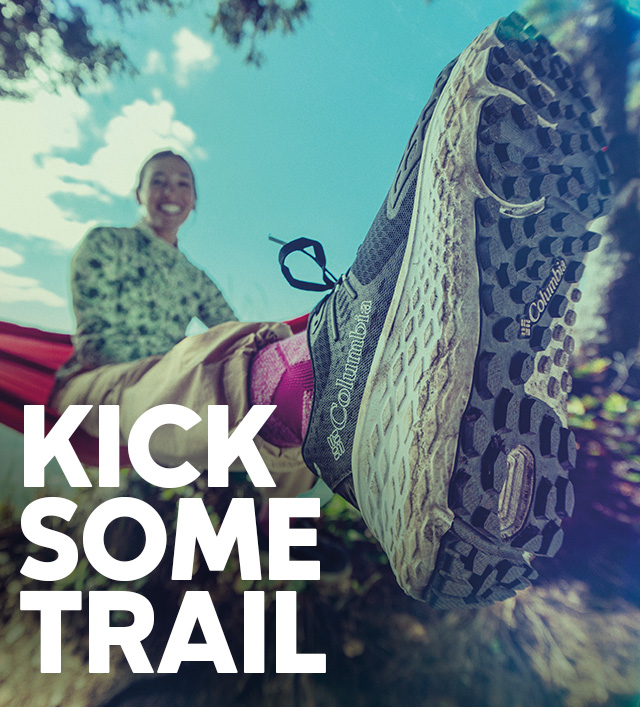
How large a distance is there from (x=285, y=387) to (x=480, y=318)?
30 cm

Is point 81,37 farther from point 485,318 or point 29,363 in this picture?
point 485,318

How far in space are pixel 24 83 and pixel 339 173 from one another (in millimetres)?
584

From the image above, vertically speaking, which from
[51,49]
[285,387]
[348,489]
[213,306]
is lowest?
[348,489]

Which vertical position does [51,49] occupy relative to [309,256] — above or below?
above

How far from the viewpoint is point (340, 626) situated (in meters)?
0.54

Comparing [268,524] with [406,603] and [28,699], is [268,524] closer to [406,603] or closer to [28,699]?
[406,603]

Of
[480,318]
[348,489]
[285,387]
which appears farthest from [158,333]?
[480,318]

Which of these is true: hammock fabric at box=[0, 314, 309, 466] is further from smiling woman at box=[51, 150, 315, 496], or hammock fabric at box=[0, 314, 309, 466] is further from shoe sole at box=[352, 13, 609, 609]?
shoe sole at box=[352, 13, 609, 609]

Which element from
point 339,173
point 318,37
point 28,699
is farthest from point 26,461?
point 318,37

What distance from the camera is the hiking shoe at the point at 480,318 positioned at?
0.33 m

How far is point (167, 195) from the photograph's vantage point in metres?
0.77

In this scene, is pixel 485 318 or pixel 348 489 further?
pixel 348 489

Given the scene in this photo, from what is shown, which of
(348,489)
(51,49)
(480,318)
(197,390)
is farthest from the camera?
(51,49)

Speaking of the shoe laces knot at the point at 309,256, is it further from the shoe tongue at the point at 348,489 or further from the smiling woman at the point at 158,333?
the shoe tongue at the point at 348,489
